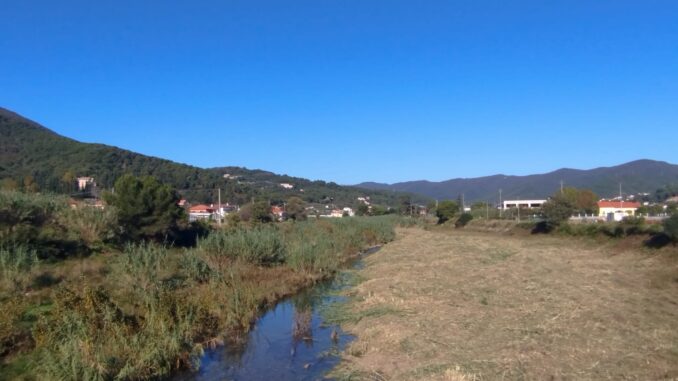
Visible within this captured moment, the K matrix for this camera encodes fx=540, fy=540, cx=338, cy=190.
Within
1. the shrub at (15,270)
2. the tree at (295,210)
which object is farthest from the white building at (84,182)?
the shrub at (15,270)

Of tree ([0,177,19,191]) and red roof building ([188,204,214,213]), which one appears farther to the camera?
red roof building ([188,204,214,213])

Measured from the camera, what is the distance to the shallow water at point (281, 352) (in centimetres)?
1151

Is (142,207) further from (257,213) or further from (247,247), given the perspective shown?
(257,213)

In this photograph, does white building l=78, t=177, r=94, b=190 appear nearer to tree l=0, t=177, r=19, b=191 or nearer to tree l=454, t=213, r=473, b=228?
tree l=0, t=177, r=19, b=191

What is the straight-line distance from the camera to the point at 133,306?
1419cm

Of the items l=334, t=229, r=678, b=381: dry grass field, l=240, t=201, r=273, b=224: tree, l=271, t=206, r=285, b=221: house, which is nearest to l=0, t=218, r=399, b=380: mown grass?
l=334, t=229, r=678, b=381: dry grass field

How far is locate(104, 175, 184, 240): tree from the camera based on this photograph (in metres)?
33.8

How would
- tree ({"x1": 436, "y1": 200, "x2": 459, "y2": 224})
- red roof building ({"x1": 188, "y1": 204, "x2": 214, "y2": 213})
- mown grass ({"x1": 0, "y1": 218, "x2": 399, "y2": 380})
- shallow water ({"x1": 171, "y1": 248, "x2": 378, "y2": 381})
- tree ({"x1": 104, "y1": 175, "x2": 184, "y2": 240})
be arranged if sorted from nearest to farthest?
1. mown grass ({"x1": 0, "y1": 218, "x2": 399, "y2": 380})
2. shallow water ({"x1": 171, "y1": 248, "x2": 378, "y2": 381})
3. tree ({"x1": 104, "y1": 175, "x2": 184, "y2": 240})
4. red roof building ({"x1": 188, "y1": 204, "x2": 214, "y2": 213})
5. tree ({"x1": 436, "y1": 200, "x2": 459, "y2": 224})

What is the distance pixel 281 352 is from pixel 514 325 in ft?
18.8

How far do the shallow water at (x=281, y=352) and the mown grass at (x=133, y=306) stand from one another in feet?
1.63

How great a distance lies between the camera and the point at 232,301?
15.9 m

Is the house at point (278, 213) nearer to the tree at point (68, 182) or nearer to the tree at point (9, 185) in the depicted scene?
the tree at point (68, 182)

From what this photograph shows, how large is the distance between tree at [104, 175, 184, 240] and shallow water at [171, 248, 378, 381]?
61.0 ft

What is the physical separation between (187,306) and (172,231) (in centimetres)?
2529
